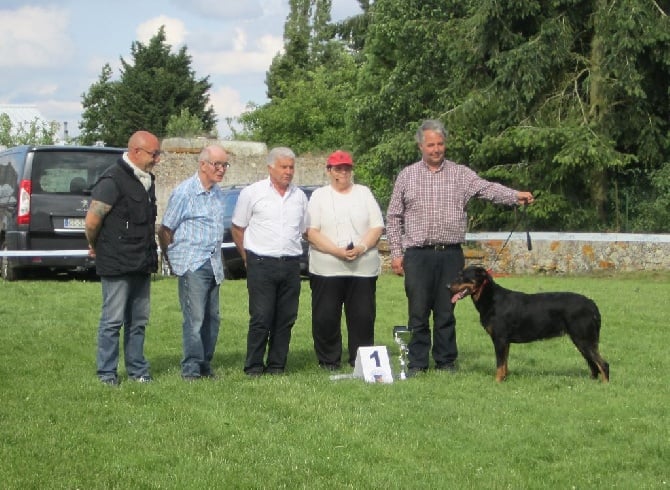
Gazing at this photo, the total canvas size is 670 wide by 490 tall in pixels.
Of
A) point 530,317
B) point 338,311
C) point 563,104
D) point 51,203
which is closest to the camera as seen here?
point 530,317

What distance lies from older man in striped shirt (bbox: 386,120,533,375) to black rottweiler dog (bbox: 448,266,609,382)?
31cm

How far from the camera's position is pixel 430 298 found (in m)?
8.66

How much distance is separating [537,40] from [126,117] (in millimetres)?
36439

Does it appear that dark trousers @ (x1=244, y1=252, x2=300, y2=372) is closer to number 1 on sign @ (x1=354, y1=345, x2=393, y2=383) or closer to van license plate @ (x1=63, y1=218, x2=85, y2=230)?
number 1 on sign @ (x1=354, y1=345, x2=393, y2=383)

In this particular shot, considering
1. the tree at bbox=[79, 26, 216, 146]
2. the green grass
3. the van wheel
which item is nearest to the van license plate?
the van wheel

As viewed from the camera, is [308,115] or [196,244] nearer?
[196,244]

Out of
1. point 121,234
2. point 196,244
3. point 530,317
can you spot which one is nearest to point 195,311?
point 196,244

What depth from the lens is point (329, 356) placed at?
9.09 m

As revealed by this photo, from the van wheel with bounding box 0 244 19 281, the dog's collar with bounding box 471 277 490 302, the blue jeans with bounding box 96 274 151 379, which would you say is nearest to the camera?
the blue jeans with bounding box 96 274 151 379

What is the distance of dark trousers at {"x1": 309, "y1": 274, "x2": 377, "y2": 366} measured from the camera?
897 centimetres

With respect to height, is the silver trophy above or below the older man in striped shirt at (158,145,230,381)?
below

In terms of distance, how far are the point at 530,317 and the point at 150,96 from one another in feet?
156

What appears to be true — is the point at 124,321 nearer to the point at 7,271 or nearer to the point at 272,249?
the point at 272,249

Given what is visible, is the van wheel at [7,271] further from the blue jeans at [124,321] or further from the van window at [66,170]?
the blue jeans at [124,321]
